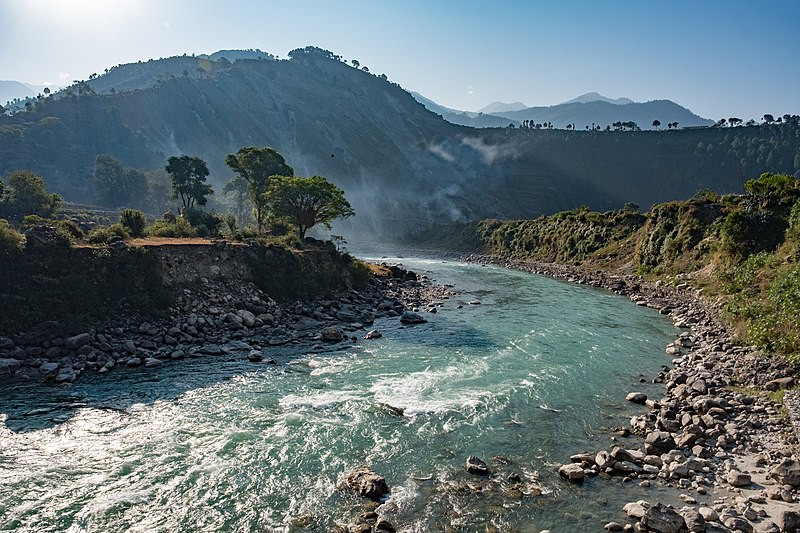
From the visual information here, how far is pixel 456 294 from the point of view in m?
48.1

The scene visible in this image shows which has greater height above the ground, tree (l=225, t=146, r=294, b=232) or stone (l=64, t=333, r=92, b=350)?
tree (l=225, t=146, r=294, b=232)

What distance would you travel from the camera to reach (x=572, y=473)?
13320 mm

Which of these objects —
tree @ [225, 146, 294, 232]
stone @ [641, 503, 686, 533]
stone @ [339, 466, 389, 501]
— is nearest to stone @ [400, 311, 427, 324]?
stone @ [339, 466, 389, 501]

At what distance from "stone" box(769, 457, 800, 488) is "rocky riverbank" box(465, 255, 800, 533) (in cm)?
2

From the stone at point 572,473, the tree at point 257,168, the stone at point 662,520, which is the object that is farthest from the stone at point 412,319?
the tree at point 257,168

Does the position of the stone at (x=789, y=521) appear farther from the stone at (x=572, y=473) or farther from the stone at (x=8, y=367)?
the stone at (x=8, y=367)

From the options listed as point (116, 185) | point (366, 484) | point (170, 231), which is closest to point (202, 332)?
point (170, 231)

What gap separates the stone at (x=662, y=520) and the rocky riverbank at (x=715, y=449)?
2cm

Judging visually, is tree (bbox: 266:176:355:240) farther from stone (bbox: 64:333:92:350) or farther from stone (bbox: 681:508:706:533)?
stone (bbox: 681:508:706:533)

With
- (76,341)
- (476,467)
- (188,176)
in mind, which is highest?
(188,176)

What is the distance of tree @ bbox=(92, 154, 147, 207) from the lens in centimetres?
11112

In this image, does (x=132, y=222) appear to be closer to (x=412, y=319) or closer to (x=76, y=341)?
(x=76, y=341)

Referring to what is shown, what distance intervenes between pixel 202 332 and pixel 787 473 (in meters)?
27.2

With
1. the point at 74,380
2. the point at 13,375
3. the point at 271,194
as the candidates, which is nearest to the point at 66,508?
the point at 74,380
